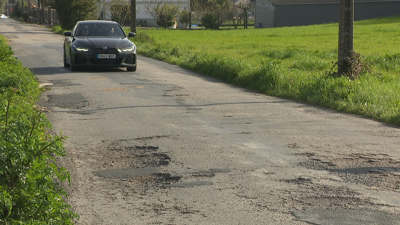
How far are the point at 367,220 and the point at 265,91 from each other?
875 centimetres

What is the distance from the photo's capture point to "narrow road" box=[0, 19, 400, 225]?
191 inches

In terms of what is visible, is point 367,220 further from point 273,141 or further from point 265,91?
point 265,91

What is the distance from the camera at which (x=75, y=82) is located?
1448 centimetres

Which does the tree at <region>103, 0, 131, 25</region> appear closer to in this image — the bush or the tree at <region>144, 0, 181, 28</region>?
the tree at <region>144, 0, 181, 28</region>

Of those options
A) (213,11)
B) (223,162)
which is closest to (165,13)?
(213,11)

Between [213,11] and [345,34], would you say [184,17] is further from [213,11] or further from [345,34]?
[345,34]

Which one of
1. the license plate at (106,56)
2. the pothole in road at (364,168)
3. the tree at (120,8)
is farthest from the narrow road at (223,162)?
the tree at (120,8)

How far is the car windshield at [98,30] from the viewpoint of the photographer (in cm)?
1806

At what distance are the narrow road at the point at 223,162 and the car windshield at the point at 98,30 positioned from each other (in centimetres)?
658

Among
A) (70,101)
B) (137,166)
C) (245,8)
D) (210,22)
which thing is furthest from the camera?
(245,8)

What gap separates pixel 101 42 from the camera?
16969mm

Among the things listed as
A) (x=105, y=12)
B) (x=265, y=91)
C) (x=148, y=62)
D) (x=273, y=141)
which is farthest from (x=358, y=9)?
(x=273, y=141)

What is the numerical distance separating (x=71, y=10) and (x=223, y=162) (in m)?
46.8

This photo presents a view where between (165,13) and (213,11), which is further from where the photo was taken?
(213,11)
